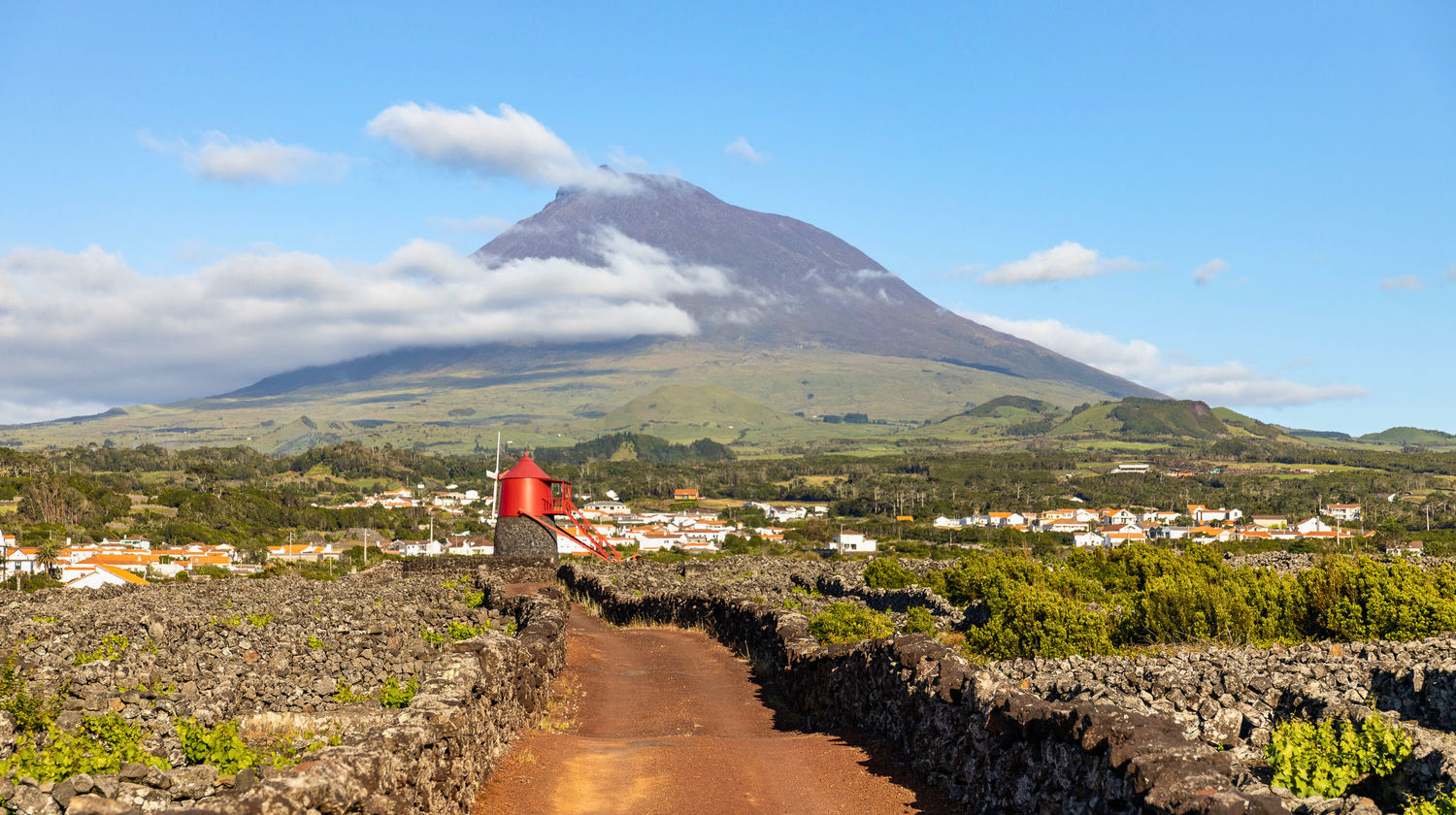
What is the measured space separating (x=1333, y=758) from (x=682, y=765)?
6.65 m

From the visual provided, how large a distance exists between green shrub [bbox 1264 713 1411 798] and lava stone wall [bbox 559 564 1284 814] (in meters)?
0.58

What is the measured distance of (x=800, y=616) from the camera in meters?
21.4

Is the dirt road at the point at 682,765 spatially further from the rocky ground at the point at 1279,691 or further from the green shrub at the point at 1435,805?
the green shrub at the point at 1435,805

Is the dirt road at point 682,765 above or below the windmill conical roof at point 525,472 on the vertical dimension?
below

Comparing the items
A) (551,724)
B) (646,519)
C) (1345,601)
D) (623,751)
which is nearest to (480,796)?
(623,751)

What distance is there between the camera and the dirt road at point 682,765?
10750 mm

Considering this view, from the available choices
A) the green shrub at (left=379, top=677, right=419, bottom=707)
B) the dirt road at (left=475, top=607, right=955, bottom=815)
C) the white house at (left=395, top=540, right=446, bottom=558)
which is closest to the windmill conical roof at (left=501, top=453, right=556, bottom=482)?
the dirt road at (left=475, top=607, right=955, bottom=815)

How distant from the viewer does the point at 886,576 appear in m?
40.7

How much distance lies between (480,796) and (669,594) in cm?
2096

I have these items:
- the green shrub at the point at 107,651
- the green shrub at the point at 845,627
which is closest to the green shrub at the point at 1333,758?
the green shrub at the point at 845,627

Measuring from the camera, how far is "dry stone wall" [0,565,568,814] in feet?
26.8

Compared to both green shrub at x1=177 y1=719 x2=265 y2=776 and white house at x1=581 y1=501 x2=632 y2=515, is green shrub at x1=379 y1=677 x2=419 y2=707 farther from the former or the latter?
white house at x1=581 y1=501 x2=632 y2=515

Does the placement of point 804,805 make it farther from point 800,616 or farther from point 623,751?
point 800,616

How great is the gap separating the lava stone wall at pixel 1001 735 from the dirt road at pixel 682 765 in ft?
1.65
